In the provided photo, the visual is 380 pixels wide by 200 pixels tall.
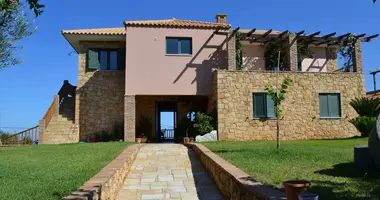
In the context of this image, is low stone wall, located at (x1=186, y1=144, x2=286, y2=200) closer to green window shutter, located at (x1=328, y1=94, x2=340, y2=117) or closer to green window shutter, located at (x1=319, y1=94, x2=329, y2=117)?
green window shutter, located at (x1=319, y1=94, x2=329, y2=117)

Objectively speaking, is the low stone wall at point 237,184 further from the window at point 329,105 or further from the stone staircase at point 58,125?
the stone staircase at point 58,125

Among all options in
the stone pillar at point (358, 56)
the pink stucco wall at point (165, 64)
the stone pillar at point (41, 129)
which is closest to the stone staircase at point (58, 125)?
the stone pillar at point (41, 129)

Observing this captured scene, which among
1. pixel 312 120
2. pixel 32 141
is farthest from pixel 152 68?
pixel 312 120

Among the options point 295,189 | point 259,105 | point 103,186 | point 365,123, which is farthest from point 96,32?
point 295,189

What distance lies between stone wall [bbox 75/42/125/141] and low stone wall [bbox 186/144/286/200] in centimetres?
1184

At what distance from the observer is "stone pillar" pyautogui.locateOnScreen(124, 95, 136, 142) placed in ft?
59.8

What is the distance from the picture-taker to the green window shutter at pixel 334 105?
19234mm

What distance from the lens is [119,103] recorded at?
1989cm

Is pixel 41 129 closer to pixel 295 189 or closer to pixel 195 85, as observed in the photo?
pixel 195 85

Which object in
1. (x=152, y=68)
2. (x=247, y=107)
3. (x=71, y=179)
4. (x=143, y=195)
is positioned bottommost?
(x=143, y=195)

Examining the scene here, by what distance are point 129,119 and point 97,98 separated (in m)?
2.76

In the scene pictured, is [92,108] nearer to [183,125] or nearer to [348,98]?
[183,125]

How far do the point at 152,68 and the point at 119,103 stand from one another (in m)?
2.91

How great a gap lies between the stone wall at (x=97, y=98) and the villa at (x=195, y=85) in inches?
2.1
